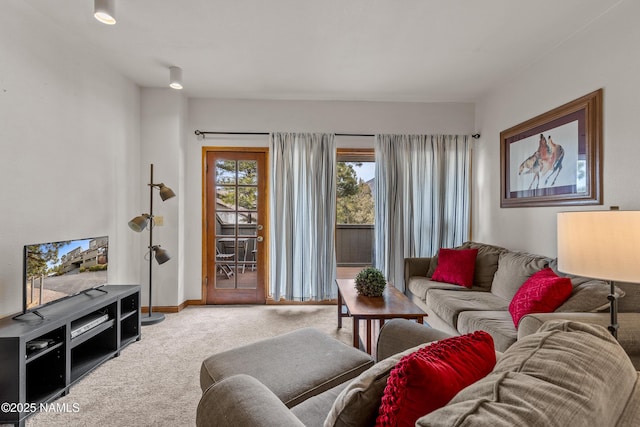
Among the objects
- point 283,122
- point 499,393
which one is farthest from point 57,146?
point 499,393

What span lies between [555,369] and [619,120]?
102 inches

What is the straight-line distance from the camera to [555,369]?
0.69 metres

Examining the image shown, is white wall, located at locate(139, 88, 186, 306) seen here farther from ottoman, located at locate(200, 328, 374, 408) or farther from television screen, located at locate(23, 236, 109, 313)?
ottoman, located at locate(200, 328, 374, 408)

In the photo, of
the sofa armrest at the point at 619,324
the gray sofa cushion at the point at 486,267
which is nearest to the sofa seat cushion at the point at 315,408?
the sofa armrest at the point at 619,324

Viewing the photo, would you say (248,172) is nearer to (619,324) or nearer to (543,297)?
(543,297)

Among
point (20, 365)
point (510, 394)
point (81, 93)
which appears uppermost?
point (81, 93)

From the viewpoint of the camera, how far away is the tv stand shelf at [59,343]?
1.83 metres

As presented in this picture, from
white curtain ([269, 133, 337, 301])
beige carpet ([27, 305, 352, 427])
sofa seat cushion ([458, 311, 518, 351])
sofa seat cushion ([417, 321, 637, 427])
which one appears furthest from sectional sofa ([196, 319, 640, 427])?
white curtain ([269, 133, 337, 301])

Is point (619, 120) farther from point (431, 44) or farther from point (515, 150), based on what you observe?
point (431, 44)

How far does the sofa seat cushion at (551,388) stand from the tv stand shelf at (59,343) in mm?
2262

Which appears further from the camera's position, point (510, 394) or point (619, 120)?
point (619, 120)

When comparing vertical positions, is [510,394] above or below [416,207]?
below

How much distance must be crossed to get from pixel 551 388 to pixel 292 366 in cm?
123

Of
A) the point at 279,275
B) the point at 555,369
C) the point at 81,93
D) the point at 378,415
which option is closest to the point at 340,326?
the point at 279,275
